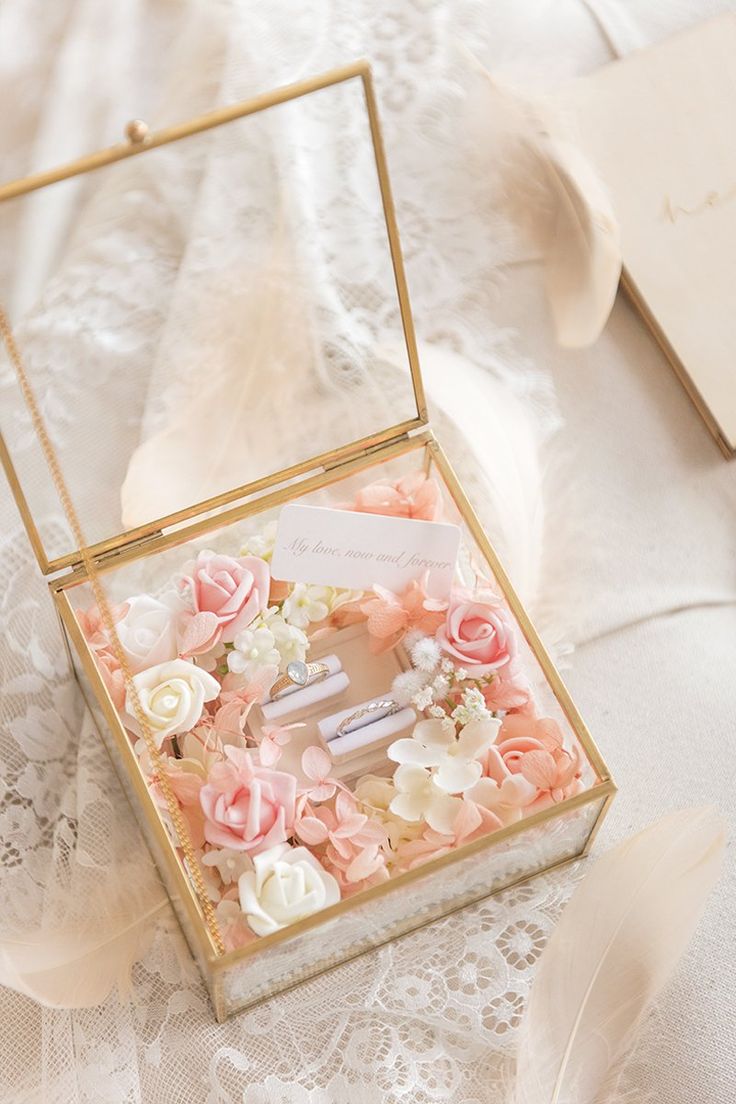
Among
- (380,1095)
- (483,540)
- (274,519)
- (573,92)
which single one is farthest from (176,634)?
(573,92)

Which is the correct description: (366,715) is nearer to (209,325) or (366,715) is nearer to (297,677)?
(297,677)

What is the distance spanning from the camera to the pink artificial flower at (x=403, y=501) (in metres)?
0.98

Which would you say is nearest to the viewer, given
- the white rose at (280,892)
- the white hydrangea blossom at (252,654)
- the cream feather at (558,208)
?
the white rose at (280,892)

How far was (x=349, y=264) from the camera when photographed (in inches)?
43.4

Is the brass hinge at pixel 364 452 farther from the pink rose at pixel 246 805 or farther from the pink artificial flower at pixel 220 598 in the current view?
the pink rose at pixel 246 805

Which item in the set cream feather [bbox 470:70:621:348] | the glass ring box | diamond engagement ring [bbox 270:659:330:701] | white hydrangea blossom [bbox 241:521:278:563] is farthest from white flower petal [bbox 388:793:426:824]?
cream feather [bbox 470:70:621:348]

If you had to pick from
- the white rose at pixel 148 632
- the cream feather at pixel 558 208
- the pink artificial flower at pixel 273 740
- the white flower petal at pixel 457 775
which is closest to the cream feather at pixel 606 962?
the white flower petal at pixel 457 775

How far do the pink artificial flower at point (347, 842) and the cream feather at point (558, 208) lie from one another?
1.92 ft

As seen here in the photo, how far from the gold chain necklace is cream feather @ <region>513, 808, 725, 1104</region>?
254mm

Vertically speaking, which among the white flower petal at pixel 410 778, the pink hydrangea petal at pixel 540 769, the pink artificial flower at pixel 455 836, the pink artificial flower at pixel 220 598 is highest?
the pink artificial flower at pixel 220 598

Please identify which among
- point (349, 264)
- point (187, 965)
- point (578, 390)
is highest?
point (349, 264)

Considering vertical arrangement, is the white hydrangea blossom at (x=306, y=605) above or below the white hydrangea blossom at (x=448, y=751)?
above

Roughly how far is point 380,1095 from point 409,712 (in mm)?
276

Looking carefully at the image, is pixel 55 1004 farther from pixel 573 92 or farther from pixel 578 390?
pixel 573 92
